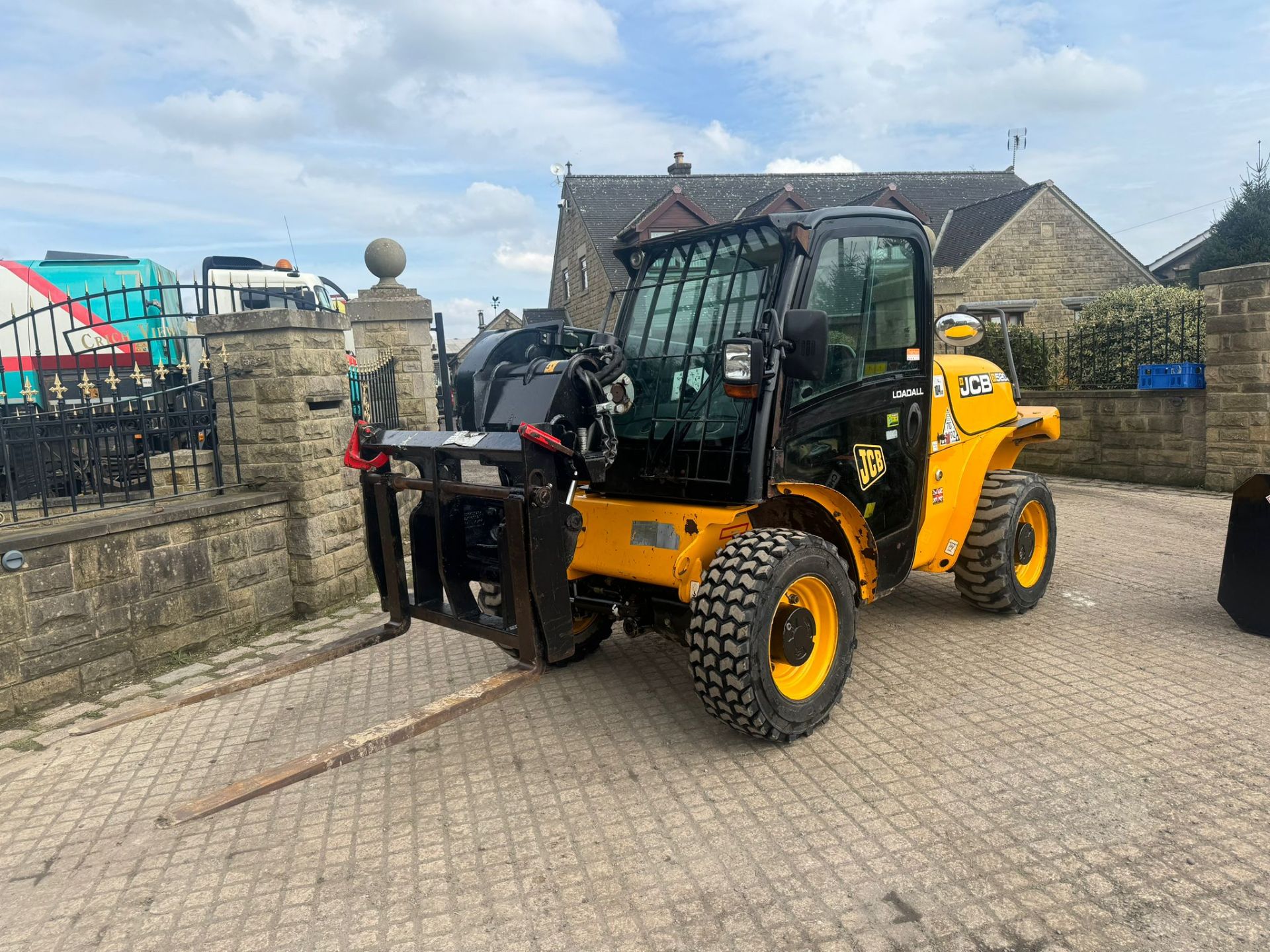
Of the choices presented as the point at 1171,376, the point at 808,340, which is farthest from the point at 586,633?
the point at 1171,376

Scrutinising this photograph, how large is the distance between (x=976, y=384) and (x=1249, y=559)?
186 cm

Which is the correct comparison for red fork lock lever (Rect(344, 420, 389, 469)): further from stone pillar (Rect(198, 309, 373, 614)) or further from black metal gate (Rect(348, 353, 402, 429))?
Answer: black metal gate (Rect(348, 353, 402, 429))

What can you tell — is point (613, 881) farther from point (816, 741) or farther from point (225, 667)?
point (225, 667)

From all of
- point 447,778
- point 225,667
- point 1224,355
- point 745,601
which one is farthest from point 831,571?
point 1224,355

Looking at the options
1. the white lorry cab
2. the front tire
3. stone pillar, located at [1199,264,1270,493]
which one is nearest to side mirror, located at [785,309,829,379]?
the front tire

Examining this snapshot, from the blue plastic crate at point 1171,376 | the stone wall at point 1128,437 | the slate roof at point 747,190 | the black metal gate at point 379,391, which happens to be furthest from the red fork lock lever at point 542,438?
the slate roof at point 747,190

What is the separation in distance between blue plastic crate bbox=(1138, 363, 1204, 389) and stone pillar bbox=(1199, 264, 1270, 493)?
274mm

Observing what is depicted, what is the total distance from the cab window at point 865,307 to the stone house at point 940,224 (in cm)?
1890

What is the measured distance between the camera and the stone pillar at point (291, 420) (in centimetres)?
616

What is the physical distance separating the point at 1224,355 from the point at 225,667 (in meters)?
10.5

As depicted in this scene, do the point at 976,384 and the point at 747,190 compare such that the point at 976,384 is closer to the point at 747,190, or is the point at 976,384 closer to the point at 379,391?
the point at 379,391

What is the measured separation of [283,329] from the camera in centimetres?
616

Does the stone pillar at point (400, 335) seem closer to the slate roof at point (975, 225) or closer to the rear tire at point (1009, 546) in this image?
the rear tire at point (1009, 546)

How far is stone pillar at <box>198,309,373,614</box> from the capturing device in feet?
20.2
